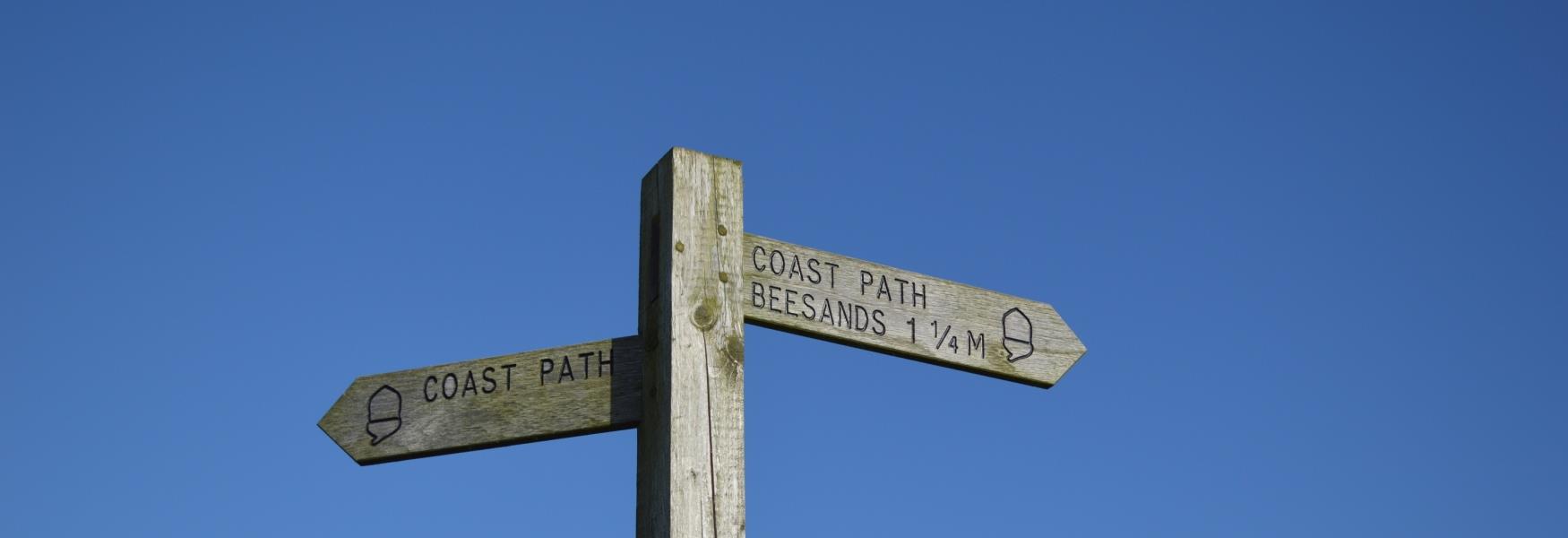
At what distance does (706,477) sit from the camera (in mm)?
3867

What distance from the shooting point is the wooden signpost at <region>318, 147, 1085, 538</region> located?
3904 mm

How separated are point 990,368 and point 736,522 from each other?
1016 mm

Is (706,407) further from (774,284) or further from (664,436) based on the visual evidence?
(774,284)

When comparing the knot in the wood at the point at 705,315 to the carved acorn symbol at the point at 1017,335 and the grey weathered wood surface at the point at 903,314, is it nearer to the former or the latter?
the grey weathered wood surface at the point at 903,314

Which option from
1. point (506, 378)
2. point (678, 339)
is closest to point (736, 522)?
point (678, 339)

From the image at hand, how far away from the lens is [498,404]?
13.5 ft

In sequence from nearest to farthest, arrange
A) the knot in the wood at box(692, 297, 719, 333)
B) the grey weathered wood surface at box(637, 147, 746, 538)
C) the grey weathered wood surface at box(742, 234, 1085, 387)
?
the grey weathered wood surface at box(637, 147, 746, 538), the knot in the wood at box(692, 297, 719, 333), the grey weathered wood surface at box(742, 234, 1085, 387)

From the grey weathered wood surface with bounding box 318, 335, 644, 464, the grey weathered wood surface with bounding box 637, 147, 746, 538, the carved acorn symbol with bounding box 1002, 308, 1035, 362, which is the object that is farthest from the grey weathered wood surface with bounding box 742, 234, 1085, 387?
the grey weathered wood surface with bounding box 318, 335, 644, 464

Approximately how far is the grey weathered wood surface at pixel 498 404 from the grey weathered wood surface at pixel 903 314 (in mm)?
399

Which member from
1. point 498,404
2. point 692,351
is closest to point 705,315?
point 692,351

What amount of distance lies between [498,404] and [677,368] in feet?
1.72

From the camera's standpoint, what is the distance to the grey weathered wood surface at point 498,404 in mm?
4105

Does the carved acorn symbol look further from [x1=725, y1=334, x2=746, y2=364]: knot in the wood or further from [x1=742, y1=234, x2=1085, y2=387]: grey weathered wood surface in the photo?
[x1=725, y1=334, x2=746, y2=364]: knot in the wood

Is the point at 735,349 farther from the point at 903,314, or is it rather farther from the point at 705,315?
the point at 903,314
